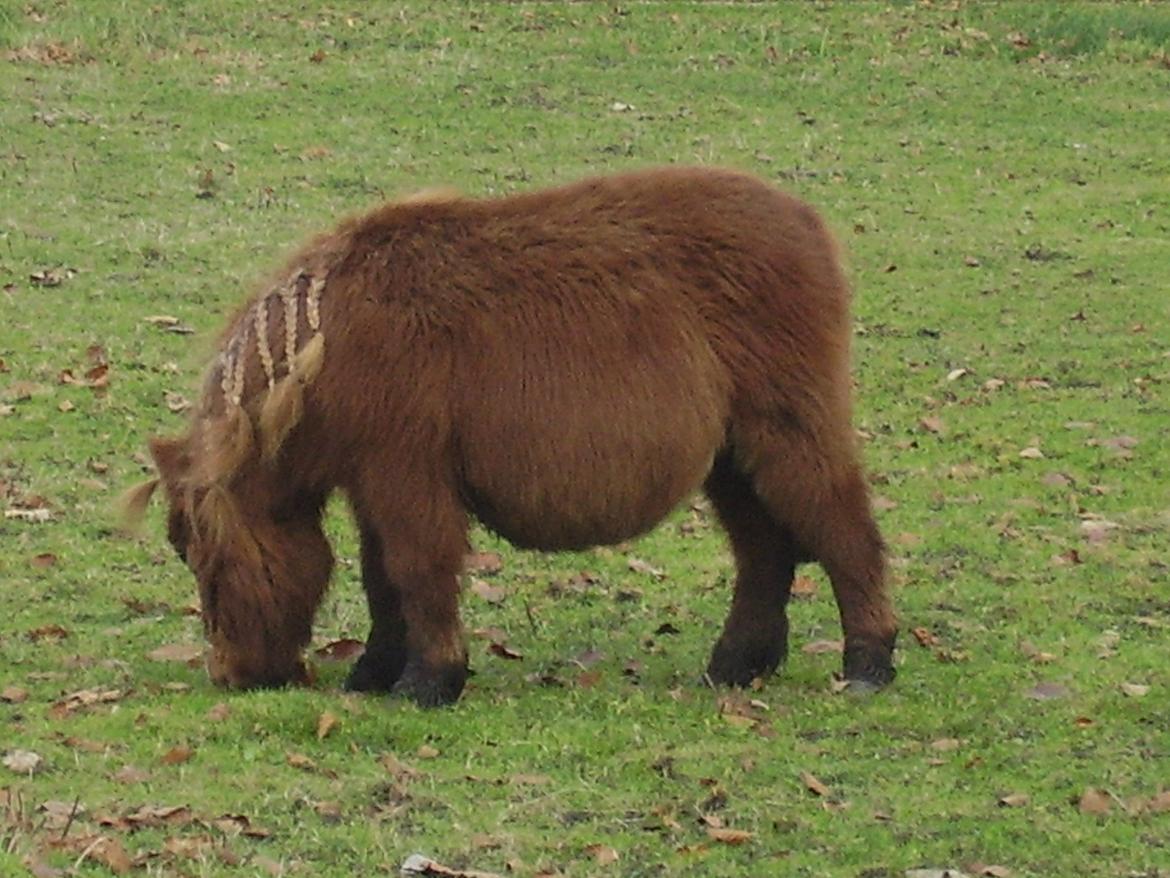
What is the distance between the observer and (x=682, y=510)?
31.8 feet

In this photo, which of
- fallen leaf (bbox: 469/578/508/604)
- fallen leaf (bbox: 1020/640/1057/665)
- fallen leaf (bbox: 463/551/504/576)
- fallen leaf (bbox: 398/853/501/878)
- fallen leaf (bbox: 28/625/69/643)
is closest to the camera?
fallen leaf (bbox: 398/853/501/878)

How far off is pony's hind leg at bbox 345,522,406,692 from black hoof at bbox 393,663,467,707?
27cm

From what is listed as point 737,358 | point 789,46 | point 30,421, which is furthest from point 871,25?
point 737,358

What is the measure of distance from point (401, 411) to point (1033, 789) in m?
2.30

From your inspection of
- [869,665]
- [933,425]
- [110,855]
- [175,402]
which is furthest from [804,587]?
[110,855]

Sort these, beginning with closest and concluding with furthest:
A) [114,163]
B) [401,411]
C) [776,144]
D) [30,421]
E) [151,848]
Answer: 1. [151,848]
2. [401,411]
3. [30,421]
4. [114,163]
5. [776,144]

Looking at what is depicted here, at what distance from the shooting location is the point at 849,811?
612 cm

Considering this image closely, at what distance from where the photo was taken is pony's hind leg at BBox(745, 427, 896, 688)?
7.38m

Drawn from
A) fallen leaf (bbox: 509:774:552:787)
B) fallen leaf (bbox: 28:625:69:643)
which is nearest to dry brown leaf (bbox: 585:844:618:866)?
fallen leaf (bbox: 509:774:552:787)

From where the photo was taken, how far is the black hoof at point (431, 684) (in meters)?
7.16

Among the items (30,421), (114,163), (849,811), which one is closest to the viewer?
(849,811)

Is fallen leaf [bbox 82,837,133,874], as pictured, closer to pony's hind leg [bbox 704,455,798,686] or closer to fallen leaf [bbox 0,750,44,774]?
fallen leaf [bbox 0,750,44,774]

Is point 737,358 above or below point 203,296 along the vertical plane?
above

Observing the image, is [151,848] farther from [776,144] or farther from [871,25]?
[871,25]
